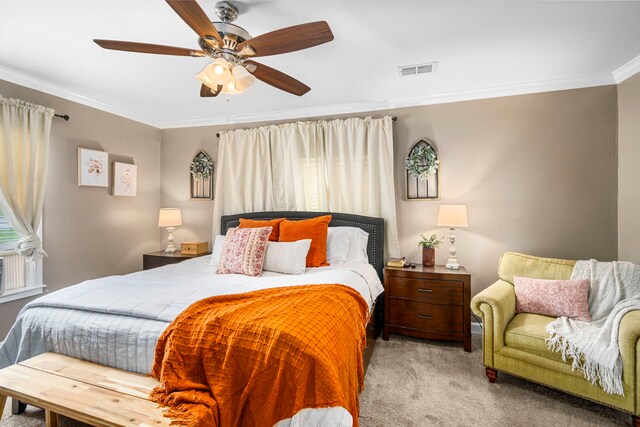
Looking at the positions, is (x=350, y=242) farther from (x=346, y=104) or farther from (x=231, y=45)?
(x=231, y=45)

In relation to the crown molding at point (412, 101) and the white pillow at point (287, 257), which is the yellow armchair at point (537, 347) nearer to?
the white pillow at point (287, 257)

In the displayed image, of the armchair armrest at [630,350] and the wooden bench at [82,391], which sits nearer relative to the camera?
the wooden bench at [82,391]

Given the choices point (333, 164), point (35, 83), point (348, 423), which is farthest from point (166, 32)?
point (348, 423)

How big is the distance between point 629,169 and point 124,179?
5.25 m

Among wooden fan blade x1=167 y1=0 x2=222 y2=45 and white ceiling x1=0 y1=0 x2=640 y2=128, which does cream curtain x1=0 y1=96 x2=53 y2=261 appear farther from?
wooden fan blade x1=167 y1=0 x2=222 y2=45

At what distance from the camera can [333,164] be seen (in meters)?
3.66

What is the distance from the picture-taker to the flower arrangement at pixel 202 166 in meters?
4.23

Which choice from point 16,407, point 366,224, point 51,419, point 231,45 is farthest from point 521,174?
point 16,407

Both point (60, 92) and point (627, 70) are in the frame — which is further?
point (60, 92)

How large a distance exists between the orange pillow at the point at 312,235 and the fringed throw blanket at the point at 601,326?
1839 millimetres

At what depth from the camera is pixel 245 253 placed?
→ 2736 mm

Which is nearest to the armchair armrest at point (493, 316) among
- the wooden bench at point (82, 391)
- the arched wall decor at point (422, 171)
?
the arched wall decor at point (422, 171)

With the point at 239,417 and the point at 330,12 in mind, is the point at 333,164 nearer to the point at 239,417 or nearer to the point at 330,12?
the point at 330,12

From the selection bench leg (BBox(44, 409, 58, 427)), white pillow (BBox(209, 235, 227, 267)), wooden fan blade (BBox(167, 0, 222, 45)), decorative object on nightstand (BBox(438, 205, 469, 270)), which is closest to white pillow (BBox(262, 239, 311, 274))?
white pillow (BBox(209, 235, 227, 267))
